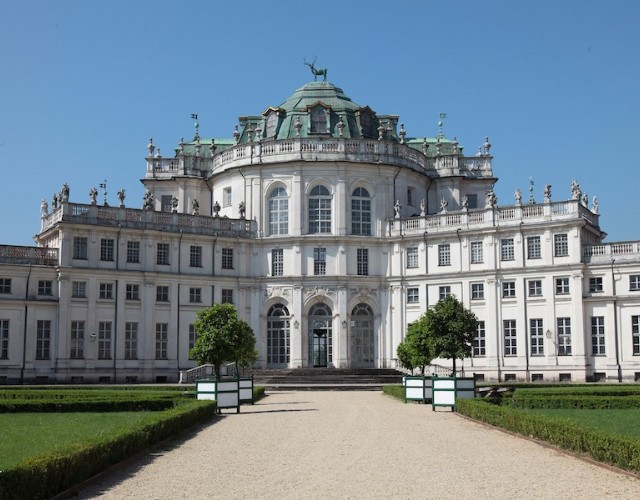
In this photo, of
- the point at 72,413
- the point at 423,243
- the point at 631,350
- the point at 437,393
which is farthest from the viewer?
the point at 423,243

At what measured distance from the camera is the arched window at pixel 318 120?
6831 cm

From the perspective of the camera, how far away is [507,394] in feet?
117

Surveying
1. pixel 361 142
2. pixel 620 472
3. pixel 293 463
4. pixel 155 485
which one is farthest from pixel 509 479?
pixel 361 142

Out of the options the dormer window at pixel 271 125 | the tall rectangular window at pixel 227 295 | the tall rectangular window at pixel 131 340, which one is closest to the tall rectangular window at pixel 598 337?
the tall rectangular window at pixel 227 295

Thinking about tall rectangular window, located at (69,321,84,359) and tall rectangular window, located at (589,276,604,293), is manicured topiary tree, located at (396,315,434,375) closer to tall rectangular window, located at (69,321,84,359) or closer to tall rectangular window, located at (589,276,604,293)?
tall rectangular window, located at (589,276,604,293)

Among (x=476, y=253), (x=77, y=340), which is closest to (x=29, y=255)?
(x=77, y=340)

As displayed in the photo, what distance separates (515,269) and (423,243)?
25.0 feet

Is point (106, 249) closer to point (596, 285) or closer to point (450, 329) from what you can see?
point (450, 329)

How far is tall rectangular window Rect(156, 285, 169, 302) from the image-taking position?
204 ft

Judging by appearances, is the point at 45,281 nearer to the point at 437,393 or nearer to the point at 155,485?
the point at 437,393

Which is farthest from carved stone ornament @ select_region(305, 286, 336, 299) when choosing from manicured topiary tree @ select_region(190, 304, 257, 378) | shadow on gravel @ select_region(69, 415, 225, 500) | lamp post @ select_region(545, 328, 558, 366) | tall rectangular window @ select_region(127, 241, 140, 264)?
shadow on gravel @ select_region(69, 415, 225, 500)

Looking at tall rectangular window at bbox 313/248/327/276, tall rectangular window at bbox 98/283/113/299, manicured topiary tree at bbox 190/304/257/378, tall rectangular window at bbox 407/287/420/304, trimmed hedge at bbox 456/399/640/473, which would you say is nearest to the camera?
trimmed hedge at bbox 456/399/640/473

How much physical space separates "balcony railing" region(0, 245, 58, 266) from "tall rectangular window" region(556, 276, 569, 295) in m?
34.1

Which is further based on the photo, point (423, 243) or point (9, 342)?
point (423, 243)
